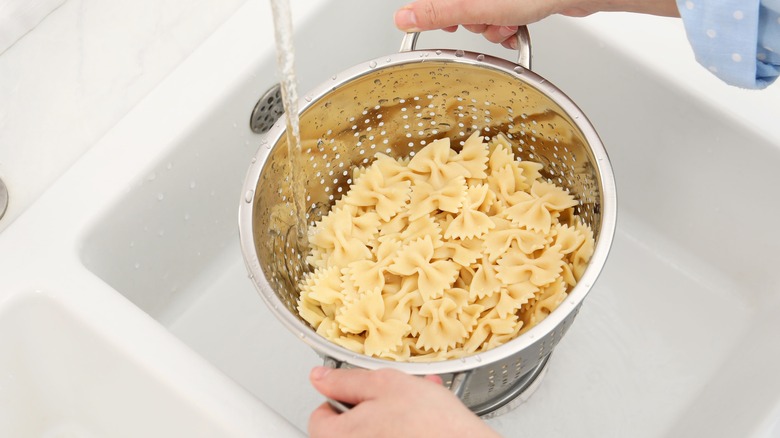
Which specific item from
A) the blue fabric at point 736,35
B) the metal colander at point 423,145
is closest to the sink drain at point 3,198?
the metal colander at point 423,145

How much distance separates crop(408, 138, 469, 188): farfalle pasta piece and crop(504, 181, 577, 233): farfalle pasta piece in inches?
2.6

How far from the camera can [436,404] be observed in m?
0.60

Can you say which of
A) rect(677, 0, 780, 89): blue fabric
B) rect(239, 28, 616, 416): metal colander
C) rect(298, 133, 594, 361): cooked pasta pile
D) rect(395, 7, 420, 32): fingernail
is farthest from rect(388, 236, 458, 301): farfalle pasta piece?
rect(677, 0, 780, 89): blue fabric

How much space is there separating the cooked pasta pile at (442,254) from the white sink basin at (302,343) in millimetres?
138

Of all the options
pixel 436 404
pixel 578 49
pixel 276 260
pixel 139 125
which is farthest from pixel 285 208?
pixel 578 49

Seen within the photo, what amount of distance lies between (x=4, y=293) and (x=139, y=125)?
0.23 m

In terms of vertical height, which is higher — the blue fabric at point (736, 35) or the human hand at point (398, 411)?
the blue fabric at point (736, 35)

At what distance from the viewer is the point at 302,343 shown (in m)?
1.02

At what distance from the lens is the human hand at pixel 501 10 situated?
75 cm

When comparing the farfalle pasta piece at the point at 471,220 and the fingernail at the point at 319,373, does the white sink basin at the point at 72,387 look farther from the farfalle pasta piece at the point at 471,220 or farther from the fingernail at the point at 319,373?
the farfalle pasta piece at the point at 471,220

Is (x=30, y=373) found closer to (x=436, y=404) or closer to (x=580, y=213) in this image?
(x=436, y=404)

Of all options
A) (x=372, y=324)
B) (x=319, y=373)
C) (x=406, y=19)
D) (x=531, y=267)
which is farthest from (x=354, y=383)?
(x=406, y=19)

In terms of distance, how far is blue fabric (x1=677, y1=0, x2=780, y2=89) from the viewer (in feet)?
2.08

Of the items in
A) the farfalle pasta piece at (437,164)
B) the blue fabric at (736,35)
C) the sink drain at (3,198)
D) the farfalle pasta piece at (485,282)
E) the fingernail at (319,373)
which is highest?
the sink drain at (3,198)
